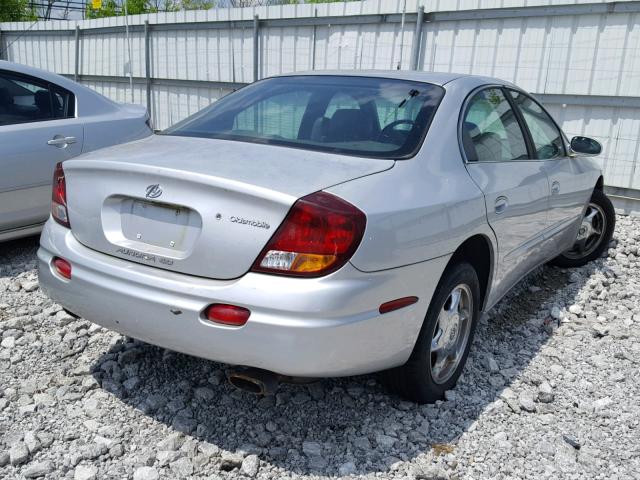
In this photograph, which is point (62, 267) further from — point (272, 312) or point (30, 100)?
point (30, 100)

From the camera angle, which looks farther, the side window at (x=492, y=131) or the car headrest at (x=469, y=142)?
the side window at (x=492, y=131)

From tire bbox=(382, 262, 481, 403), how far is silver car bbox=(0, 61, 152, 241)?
3.04 meters

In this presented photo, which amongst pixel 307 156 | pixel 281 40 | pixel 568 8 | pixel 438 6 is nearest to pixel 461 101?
pixel 307 156

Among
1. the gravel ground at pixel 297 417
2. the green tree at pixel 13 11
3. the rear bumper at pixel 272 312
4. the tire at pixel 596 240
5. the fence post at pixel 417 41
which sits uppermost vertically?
the green tree at pixel 13 11

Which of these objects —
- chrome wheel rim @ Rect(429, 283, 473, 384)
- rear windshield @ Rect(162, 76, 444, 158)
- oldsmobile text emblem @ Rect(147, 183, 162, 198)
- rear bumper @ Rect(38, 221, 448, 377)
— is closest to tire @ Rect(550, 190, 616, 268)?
chrome wheel rim @ Rect(429, 283, 473, 384)

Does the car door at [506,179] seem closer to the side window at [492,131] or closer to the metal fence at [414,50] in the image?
the side window at [492,131]

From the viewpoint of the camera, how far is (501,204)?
3.03 metres

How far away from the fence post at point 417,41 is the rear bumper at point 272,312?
550cm

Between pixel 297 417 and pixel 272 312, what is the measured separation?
84cm

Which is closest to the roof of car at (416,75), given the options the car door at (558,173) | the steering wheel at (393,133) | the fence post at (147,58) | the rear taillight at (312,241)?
the steering wheel at (393,133)

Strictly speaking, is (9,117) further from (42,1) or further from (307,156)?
(42,1)

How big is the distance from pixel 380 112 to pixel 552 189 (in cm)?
147

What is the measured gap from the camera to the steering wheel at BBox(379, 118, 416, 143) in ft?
8.84

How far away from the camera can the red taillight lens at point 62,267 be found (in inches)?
100.0
